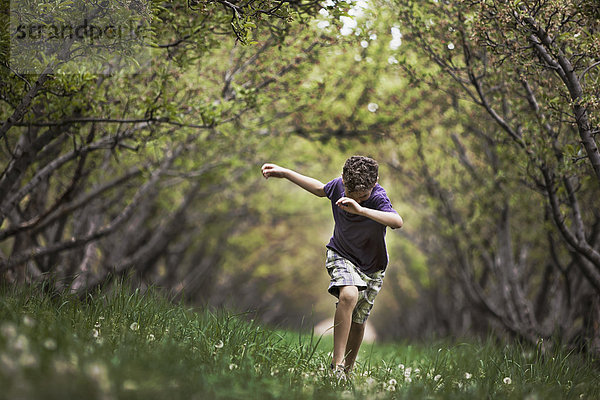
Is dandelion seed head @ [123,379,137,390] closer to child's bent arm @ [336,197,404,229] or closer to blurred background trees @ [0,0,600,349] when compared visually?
blurred background trees @ [0,0,600,349]

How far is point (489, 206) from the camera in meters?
9.98

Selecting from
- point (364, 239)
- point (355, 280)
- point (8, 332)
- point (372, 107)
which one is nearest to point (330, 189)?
point (364, 239)

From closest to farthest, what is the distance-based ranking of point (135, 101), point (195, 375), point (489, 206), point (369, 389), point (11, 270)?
point (195, 375), point (369, 389), point (135, 101), point (11, 270), point (489, 206)

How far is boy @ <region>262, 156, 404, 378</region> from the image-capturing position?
438cm

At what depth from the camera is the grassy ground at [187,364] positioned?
2.58 meters

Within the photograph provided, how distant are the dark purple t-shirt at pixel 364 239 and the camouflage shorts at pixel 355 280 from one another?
54 mm

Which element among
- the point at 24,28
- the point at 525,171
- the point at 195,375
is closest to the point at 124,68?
the point at 24,28

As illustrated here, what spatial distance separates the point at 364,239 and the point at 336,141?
252 inches

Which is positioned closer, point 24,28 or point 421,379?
point 421,379

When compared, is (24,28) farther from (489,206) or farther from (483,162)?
(483,162)

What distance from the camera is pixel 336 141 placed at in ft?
35.7

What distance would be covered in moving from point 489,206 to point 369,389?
6.99 m

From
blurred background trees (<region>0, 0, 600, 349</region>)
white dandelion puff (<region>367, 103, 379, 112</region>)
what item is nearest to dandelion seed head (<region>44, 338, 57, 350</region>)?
blurred background trees (<region>0, 0, 600, 349</region>)

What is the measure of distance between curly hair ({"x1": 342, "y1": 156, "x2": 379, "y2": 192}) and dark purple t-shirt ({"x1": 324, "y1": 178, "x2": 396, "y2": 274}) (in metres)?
0.18
